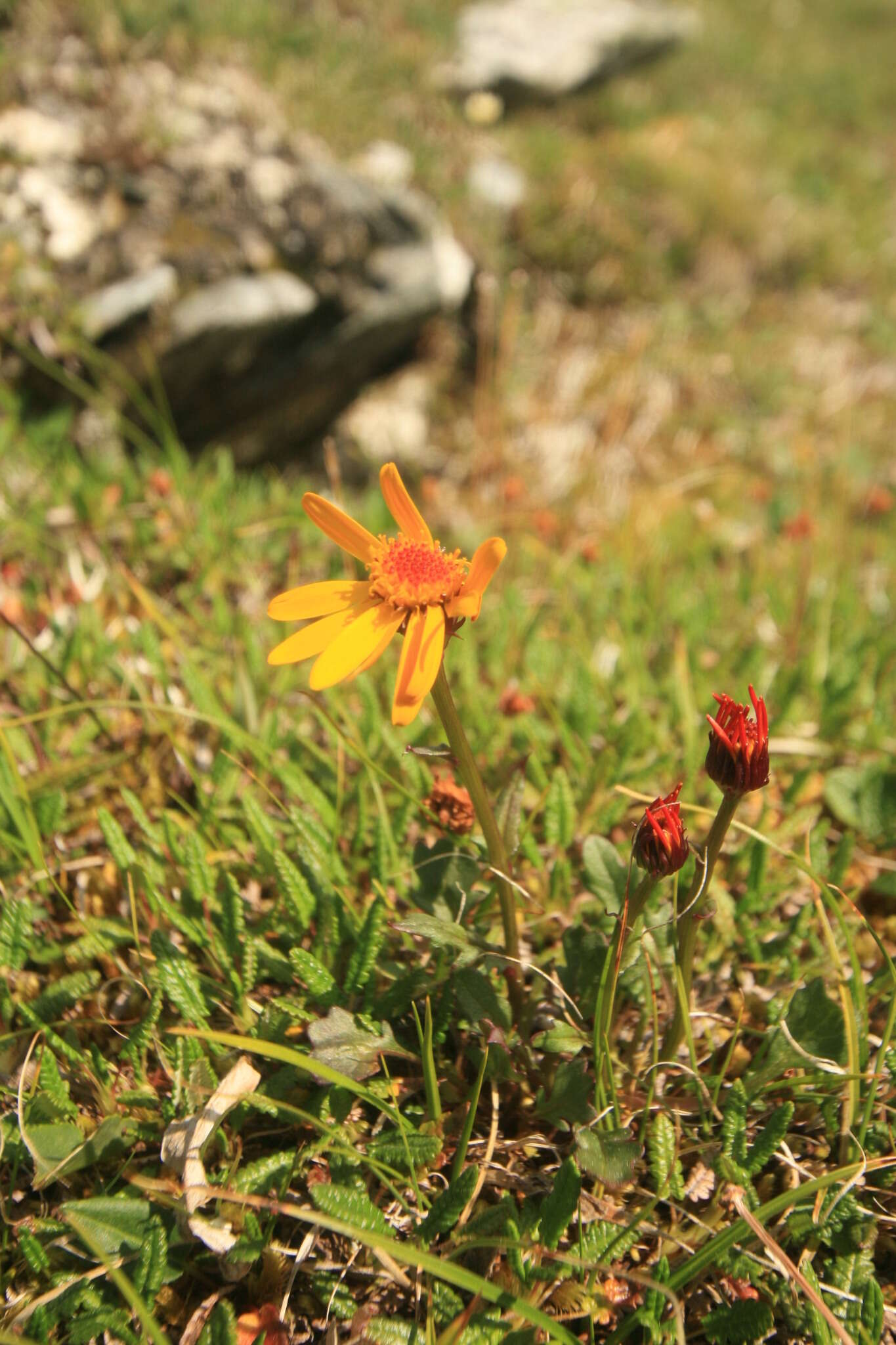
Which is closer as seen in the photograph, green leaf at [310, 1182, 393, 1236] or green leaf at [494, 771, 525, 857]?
green leaf at [310, 1182, 393, 1236]

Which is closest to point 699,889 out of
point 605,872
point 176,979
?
point 605,872

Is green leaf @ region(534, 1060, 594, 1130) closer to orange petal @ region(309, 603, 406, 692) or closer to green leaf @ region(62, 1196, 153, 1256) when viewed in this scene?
green leaf @ region(62, 1196, 153, 1256)

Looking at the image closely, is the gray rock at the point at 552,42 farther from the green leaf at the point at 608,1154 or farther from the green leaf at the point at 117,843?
the green leaf at the point at 608,1154

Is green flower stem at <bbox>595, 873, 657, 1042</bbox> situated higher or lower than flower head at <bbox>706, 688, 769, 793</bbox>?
lower

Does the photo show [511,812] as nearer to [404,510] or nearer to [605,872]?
[605,872]

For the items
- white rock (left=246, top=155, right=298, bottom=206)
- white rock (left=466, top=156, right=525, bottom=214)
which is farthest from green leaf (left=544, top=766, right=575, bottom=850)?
white rock (left=466, top=156, right=525, bottom=214)

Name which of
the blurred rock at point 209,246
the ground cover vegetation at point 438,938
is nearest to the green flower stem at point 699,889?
the ground cover vegetation at point 438,938
